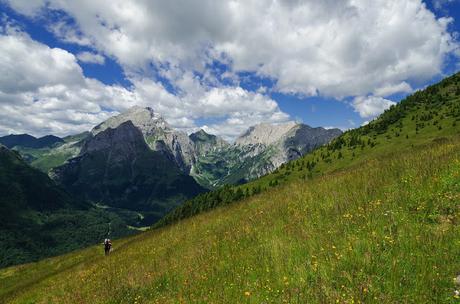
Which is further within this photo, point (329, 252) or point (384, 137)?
point (384, 137)

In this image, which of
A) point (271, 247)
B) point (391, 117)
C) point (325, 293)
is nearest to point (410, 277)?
point (325, 293)

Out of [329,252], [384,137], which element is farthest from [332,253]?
[384,137]

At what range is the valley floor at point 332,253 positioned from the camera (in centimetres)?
618

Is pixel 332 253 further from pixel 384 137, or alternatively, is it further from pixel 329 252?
pixel 384 137

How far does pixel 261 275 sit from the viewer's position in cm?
805

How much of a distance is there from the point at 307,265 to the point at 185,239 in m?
9.05

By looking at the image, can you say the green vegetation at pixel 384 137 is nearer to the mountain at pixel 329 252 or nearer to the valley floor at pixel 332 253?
the mountain at pixel 329 252

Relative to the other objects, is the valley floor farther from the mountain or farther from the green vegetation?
the green vegetation

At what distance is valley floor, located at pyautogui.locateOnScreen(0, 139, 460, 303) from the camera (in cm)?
618

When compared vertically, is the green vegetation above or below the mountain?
above

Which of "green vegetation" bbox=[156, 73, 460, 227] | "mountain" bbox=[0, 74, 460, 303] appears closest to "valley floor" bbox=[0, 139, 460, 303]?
"mountain" bbox=[0, 74, 460, 303]

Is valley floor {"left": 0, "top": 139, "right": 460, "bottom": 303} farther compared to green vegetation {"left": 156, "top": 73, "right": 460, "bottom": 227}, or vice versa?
green vegetation {"left": 156, "top": 73, "right": 460, "bottom": 227}

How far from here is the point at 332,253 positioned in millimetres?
7711

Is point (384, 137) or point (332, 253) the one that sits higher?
point (384, 137)
